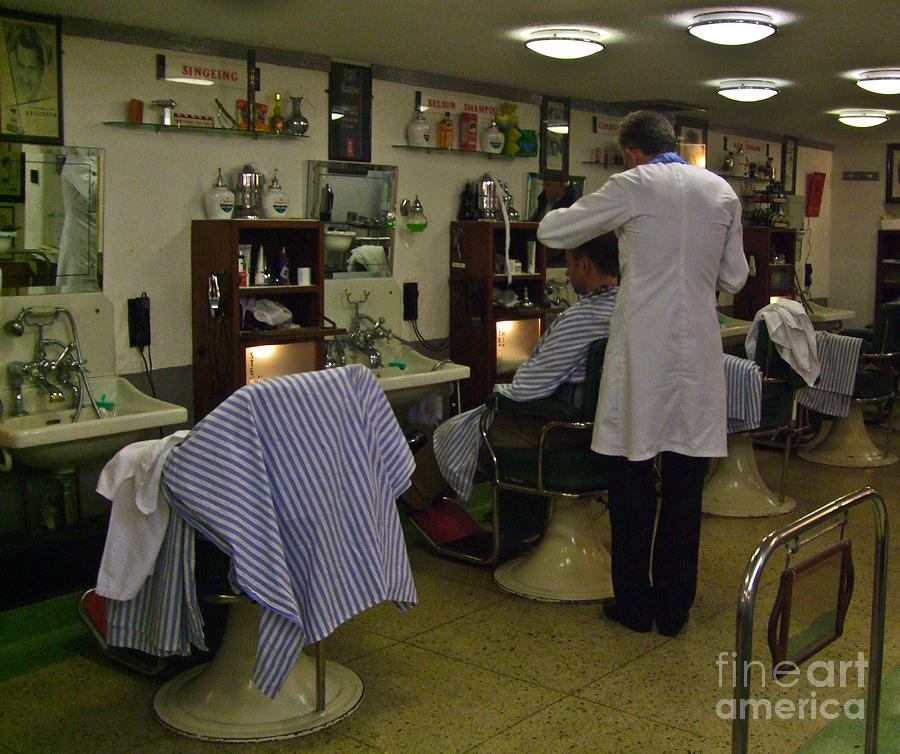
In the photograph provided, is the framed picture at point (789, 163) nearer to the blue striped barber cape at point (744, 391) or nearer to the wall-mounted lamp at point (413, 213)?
the wall-mounted lamp at point (413, 213)

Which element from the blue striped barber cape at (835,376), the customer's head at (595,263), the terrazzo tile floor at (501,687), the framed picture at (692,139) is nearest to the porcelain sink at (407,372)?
the terrazzo tile floor at (501,687)

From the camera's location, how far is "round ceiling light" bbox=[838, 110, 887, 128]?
267 inches

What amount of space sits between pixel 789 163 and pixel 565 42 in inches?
182

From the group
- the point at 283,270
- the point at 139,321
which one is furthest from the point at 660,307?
the point at 139,321

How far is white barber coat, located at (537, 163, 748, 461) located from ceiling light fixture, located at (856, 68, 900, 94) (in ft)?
8.65

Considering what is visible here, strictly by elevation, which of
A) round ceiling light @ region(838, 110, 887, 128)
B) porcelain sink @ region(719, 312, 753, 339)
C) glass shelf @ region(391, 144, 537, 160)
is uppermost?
round ceiling light @ region(838, 110, 887, 128)

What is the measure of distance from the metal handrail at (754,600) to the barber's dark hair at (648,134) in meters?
1.44

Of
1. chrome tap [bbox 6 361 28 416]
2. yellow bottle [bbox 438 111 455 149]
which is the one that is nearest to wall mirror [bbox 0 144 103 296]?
chrome tap [bbox 6 361 28 416]

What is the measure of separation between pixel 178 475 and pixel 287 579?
Result: 0.34 metres

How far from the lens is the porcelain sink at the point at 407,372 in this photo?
4.43 meters

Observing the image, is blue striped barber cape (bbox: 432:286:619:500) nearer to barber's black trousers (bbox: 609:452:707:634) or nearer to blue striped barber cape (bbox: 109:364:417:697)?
barber's black trousers (bbox: 609:452:707:634)

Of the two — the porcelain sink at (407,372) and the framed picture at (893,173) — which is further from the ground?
the framed picture at (893,173)

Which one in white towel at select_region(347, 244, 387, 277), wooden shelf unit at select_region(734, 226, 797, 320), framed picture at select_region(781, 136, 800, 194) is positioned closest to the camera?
white towel at select_region(347, 244, 387, 277)

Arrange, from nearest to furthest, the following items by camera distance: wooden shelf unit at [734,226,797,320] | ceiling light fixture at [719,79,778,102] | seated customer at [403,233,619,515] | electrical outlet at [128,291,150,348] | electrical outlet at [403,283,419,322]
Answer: seated customer at [403,233,619,515] < electrical outlet at [128,291,150,348] < electrical outlet at [403,283,419,322] < ceiling light fixture at [719,79,778,102] < wooden shelf unit at [734,226,797,320]
